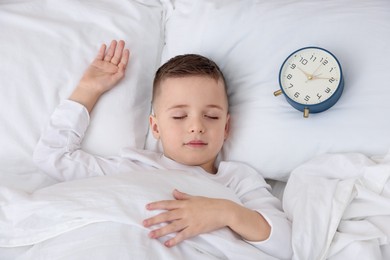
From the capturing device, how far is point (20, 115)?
1329mm

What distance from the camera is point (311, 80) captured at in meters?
1.26

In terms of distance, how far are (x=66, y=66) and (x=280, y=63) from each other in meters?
0.55

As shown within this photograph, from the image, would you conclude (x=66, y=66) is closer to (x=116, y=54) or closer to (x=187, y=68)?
(x=116, y=54)

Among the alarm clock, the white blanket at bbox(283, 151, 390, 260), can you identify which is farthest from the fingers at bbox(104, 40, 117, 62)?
the white blanket at bbox(283, 151, 390, 260)

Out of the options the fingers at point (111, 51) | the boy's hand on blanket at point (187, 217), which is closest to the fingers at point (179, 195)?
the boy's hand on blanket at point (187, 217)

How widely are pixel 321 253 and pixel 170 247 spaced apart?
309mm

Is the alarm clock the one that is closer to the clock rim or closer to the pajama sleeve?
the clock rim

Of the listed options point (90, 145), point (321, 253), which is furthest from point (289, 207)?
point (90, 145)

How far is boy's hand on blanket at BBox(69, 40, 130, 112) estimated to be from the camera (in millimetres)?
1358

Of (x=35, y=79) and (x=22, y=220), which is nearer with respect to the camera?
(x=22, y=220)

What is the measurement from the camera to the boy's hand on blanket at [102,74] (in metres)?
1.36

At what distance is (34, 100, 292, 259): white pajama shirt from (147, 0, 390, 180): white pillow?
6 centimetres

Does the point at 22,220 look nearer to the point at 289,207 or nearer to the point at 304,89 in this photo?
the point at 289,207

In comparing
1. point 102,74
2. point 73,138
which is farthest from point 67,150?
point 102,74
